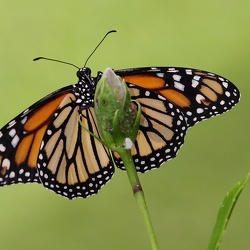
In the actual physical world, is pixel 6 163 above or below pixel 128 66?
below

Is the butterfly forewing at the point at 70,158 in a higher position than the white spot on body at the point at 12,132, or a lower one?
lower

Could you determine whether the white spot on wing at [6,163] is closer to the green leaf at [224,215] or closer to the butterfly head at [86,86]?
the butterfly head at [86,86]

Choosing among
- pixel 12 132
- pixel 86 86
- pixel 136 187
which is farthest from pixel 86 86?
pixel 136 187

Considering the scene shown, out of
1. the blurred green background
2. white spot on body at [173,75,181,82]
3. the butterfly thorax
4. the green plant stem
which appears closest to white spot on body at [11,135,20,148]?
the butterfly thorax

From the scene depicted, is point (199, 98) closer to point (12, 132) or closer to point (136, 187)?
point (12, 132)

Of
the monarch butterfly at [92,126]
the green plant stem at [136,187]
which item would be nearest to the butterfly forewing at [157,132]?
the monarch butterfly at [92,126]

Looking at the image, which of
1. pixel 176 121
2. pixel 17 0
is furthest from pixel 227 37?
pixel 176 121

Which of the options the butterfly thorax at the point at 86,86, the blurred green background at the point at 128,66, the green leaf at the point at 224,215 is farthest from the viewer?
the blurred green background at the point at 128,66

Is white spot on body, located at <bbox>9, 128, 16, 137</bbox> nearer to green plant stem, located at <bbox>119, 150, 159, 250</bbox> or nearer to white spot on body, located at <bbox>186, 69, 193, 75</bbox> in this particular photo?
white spot on body, located at <bbox>186, 69, 193, 75</bbox>
